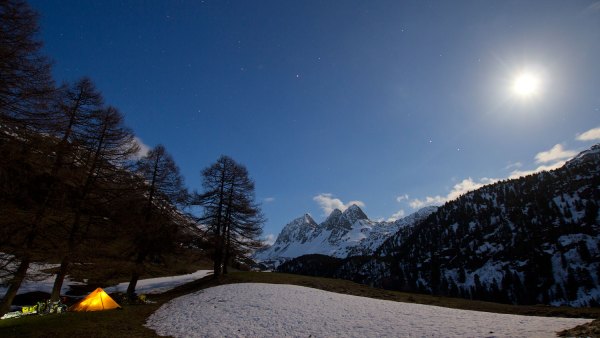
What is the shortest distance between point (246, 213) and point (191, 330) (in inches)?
639

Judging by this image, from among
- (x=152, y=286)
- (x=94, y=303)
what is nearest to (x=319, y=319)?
(x=94, y=303)

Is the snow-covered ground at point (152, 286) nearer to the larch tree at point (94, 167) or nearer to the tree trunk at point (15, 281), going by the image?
the larch tree at point (94, 167)

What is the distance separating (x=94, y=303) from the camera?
1895 cm

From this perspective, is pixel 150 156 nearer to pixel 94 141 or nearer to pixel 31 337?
pixel 94 141

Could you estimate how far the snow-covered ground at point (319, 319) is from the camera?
12.4m

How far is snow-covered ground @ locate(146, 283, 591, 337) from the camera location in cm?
1237

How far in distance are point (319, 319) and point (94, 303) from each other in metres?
14.5

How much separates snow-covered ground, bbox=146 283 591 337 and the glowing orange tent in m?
3.50

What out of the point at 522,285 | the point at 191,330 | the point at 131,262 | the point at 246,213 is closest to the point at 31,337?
the point at 191,330

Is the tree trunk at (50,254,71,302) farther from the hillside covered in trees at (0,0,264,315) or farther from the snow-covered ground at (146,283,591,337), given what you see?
the snow-covered ground at (146,283,591,337)

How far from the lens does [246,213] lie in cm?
3020

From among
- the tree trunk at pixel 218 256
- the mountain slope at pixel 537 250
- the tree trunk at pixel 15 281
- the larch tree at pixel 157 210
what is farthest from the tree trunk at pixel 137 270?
the mountain slope at pixel 537 250

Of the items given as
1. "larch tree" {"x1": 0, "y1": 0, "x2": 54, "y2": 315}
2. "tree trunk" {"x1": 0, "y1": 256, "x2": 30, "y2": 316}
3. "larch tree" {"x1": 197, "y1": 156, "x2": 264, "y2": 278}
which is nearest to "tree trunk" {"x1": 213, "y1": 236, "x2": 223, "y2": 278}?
"larch tree" {"x1": 197, "y1": 156, "x2": 264, "y2": 278}

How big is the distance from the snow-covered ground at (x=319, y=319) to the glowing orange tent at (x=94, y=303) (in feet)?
11.5
